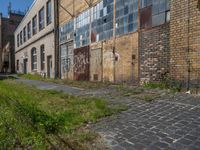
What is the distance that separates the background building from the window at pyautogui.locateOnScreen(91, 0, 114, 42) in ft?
23.7

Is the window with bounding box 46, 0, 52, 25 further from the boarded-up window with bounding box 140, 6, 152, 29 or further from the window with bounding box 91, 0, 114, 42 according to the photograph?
the boarded-up window with bounding box 140, 6, 152, 29

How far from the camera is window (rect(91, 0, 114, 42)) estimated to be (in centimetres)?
1156

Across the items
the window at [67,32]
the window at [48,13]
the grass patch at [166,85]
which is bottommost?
the grass patch at [166,85]

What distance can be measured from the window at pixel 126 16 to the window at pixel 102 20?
63cm

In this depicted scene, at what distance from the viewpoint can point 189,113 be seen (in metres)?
4.66

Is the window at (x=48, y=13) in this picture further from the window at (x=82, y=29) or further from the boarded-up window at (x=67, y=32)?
the window at (x=82, y=29)

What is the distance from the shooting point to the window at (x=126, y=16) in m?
9.72

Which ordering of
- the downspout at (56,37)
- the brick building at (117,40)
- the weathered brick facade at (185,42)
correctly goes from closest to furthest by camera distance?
the weathered brick facade at (185,42), the brick building at (117,40), the downspout at (56,37)

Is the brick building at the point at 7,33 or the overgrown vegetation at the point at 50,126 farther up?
the brick building at the point at 7,33

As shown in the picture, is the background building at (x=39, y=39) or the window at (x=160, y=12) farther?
the background building at (x=39, y=39)

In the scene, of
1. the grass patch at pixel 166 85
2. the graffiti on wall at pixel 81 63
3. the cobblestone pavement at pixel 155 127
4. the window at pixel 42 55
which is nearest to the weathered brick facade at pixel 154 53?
the grass patch at pixel 166 85

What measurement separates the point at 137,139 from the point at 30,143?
161 centimetres

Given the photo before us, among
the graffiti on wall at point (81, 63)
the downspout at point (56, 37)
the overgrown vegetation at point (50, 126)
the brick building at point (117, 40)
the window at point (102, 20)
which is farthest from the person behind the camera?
the downspout at point (56, 37)

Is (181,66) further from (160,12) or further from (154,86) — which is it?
(160,12)
